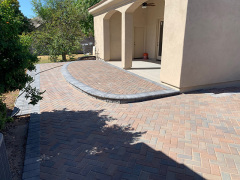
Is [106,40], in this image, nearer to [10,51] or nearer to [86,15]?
[86,15]

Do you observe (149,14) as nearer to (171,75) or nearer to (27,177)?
(171,75)

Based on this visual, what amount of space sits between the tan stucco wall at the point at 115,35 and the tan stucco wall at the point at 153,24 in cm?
209

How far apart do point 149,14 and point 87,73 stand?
22.2ft

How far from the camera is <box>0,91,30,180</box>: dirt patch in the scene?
282 centimetres

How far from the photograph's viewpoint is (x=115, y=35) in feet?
42.2

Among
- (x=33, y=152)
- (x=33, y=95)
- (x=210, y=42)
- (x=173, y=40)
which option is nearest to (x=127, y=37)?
(x=173, y=40)

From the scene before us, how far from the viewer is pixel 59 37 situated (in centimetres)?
1584

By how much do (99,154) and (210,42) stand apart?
5.38 m

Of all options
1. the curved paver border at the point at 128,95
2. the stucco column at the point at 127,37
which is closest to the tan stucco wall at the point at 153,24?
the stucco column at the point at 127,37

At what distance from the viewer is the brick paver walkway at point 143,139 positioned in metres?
2.76

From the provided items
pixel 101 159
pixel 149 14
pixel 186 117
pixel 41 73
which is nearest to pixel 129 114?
pixel 186 117

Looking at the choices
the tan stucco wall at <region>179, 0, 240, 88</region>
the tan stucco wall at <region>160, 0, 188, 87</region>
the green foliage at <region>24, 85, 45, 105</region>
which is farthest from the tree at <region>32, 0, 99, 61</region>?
the green foliage at <region>24, 85, 45, 105</region>

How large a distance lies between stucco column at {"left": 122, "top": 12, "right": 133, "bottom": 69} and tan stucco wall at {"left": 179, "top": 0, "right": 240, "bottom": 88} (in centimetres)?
414

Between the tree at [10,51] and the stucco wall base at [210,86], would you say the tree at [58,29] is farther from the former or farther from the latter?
the tree at [10,51]
